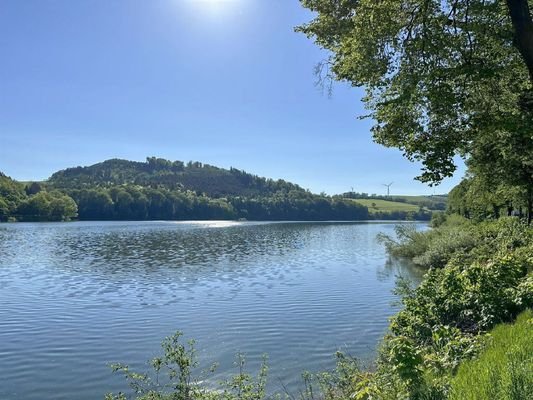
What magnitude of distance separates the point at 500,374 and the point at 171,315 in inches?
755

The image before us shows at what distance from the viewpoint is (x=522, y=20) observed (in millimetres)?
10008

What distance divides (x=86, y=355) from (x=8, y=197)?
17817cm

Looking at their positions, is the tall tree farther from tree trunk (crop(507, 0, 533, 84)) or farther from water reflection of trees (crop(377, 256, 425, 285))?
water reflection of trees (crop(377, 256, 425, 285))

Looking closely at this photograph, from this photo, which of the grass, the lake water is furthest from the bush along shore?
the lake water

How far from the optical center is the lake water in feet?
51.5

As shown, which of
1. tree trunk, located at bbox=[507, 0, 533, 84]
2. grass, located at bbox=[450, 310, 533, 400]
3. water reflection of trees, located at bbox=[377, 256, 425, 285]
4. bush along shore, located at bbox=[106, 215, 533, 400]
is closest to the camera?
grass, located at bbox=[450, 310, 533, 400]

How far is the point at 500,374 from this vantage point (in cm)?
656

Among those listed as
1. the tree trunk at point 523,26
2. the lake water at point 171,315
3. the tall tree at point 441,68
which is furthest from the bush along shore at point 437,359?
the tree trunk at point 523,26

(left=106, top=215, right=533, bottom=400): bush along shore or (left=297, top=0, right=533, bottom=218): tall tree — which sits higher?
(left=297, top=0, right=533, bottom=218): tall tree

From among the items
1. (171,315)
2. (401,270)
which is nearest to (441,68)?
(171,315)

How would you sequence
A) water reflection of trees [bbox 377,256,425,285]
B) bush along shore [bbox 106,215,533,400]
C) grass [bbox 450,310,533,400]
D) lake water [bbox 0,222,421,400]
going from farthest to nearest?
water reflection of trees [bbox 377,256,425,285] < lake water [bbox 0,222,421,400] < bush along shore [bbox 106,215,533,400] < grass [bbox 450,310,533,400]

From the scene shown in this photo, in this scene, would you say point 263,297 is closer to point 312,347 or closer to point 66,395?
point 312,347

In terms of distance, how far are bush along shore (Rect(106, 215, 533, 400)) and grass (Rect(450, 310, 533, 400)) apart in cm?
1

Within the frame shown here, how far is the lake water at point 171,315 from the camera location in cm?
1570
